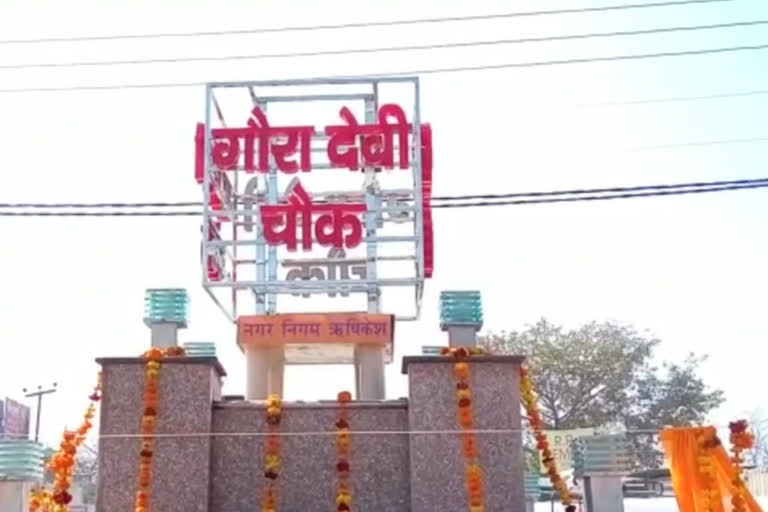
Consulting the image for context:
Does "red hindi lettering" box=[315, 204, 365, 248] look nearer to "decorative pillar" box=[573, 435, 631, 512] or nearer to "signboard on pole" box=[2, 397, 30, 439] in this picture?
"decorative pillar" box=[573, 435, 631, 512]

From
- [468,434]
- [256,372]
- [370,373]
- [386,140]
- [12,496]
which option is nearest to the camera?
[468,434]

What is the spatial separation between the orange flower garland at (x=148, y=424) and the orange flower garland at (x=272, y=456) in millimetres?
1208

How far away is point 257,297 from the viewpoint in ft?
40.2

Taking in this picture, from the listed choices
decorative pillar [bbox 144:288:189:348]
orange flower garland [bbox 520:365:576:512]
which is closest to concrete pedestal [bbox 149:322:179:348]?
decorative pillar [bbox 144:288:189:348]

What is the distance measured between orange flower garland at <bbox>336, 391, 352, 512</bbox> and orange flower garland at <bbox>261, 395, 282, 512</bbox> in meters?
0.66

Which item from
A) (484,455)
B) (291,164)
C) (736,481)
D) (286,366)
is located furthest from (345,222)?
(736,481)

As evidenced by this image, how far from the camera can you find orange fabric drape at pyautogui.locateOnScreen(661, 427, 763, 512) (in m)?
10.0

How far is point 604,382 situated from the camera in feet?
143

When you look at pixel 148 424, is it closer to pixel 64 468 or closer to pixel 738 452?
pixel 64 468

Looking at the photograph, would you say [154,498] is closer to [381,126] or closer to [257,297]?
[257,297]

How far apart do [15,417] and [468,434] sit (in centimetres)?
4497

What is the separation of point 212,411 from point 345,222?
3.40 m

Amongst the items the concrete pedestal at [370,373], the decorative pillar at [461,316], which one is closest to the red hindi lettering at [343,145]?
the decorative pillar at [461,316]

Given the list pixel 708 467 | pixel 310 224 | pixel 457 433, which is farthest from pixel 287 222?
pixel 708 467
